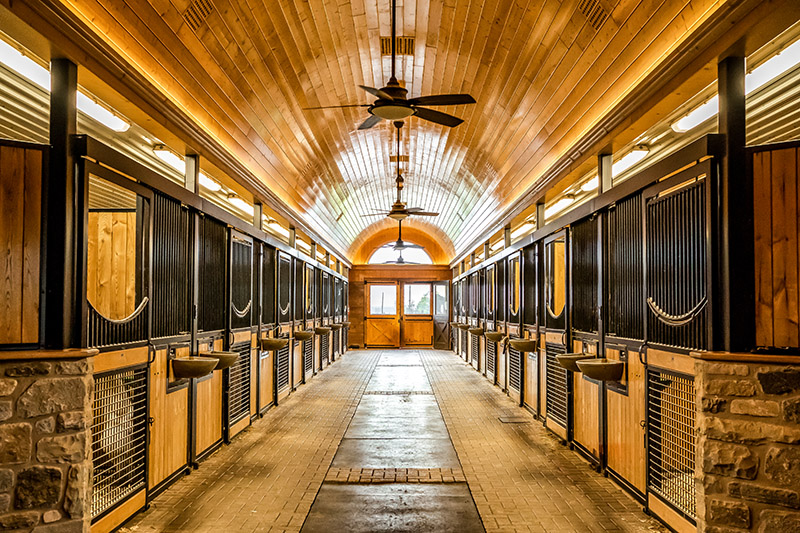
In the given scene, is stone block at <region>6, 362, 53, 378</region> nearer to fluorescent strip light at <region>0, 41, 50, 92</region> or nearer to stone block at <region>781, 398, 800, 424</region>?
fluorescent strip light at <region>0, 41, 50, 92</region>

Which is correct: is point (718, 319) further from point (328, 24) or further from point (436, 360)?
point (436, 360)

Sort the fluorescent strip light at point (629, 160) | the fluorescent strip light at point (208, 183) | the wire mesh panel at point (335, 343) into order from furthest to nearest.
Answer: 1. the wire mesh panel at point (335, 343)
2. the fluorescent strip light at point (208, 183)
3. the fluorescent strip light at point (629, 160)

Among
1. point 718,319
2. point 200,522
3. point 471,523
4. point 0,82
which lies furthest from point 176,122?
point 718,319

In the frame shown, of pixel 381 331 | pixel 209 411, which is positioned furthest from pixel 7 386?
pixel 381 331

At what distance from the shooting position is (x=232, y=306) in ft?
17.1

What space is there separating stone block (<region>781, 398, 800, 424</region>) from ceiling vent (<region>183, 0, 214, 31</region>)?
3764mm

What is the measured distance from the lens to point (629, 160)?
5375mm

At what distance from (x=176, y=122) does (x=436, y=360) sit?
9795 mm

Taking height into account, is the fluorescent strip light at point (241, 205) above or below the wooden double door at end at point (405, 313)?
above

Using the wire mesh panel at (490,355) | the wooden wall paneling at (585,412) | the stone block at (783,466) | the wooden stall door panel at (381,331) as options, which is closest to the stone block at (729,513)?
the stone block at (783,466)

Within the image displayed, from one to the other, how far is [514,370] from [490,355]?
7.01 ft

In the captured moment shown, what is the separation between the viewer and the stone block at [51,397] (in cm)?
247

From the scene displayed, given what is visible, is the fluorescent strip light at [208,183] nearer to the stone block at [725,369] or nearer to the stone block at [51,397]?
the stone block at [51,397]

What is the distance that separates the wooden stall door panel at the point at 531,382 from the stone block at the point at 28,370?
4721 mm
